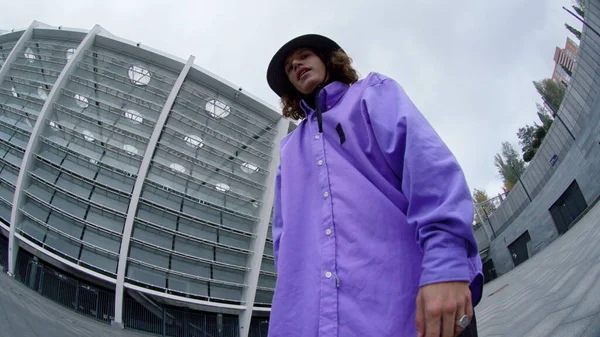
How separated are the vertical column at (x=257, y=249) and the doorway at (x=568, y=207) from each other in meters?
15.1

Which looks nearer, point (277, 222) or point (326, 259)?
point (326, 259)

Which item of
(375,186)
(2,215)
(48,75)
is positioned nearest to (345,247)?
(375,186)

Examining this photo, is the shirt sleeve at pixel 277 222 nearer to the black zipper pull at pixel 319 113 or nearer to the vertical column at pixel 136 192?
the black zipper pull at pixel 319 113

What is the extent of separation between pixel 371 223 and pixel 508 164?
76251mm

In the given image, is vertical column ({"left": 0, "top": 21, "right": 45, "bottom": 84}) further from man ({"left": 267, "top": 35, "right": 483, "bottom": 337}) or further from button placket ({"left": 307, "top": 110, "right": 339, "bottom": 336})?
button placket ({"left": 307, "top": 110, "right": 339, "bottom": 336})

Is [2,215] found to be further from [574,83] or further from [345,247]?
[574,83]

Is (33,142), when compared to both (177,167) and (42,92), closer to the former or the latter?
(42,92)

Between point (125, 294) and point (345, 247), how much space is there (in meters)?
19.4

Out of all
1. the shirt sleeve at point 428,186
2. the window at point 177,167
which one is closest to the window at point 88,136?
the window at point 177,167

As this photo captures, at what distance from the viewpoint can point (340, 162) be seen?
1357 mm

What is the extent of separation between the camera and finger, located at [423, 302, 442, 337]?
3.00 ft

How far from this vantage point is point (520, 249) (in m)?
22.3

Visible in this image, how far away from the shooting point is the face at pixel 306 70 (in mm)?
1723

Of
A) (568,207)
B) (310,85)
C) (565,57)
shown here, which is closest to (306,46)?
(310,85)
